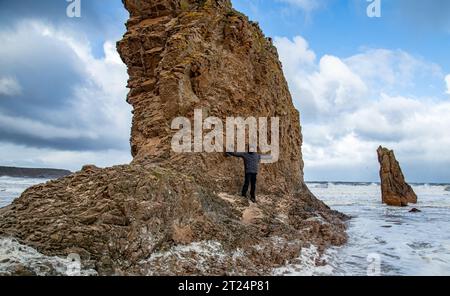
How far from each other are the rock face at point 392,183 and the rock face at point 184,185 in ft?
62.6

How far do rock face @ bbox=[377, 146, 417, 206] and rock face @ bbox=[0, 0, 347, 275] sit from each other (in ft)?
62.6

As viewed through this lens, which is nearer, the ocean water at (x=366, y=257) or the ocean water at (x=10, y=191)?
the ocean water at (x=366, y=257)

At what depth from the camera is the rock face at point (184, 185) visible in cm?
612

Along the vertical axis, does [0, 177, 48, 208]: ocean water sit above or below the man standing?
below

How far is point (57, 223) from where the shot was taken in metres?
6.00

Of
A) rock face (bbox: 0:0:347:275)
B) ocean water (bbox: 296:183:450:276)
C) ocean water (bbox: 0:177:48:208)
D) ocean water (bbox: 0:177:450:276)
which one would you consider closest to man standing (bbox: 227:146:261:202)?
rock face (bbox: 0:0:347:275)

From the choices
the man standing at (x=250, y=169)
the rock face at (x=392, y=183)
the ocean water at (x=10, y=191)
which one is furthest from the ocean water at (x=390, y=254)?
the ocean water at (x=10, y=191)

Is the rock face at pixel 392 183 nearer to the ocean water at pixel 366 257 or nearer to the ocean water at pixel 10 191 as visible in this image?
the ocean water at pixel 366 257

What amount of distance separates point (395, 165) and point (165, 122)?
3021 cm

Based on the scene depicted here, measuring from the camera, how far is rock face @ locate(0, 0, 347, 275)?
6.12m

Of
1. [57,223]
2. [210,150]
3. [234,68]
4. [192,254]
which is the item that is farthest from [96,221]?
[234,68]

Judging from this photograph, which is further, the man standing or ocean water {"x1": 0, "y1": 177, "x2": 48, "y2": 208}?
ocean water {"x1": 0, "y1": 177, "x2": 48, "y2": 208}

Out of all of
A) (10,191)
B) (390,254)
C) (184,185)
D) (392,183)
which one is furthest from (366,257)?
(10,191)

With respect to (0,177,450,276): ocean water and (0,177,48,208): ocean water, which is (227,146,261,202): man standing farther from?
(0,177,48,208): ocean water
